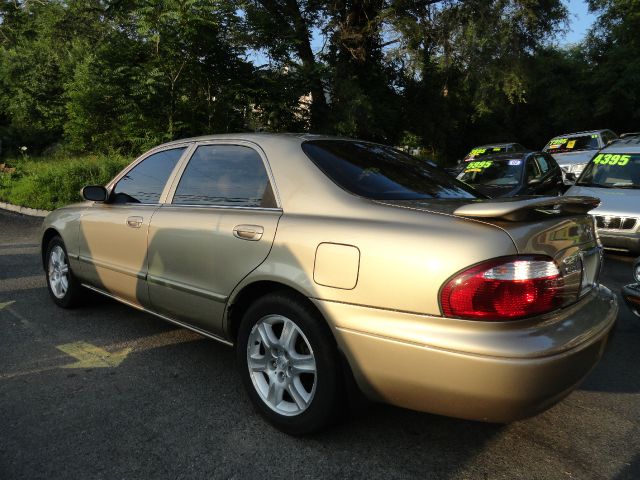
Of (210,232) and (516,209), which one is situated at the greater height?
(516,209)

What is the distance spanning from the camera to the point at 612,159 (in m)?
8.17

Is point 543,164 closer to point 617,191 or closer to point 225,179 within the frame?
point 617,191

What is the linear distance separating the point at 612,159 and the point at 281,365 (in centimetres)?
755

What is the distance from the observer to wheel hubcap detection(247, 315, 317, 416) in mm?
2605

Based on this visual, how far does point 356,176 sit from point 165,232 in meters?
1.39

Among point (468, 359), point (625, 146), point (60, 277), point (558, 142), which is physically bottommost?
point (60, 277)

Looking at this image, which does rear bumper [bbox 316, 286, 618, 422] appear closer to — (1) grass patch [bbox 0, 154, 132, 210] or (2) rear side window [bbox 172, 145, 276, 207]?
(2) rear side window [bbox 172, 145, 276, 207]

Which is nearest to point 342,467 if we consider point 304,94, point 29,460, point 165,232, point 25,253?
point 29,460

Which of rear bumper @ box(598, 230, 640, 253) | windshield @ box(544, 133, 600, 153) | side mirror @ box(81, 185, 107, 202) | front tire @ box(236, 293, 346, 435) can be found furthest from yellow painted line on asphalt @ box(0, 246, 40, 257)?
windshield @ box(544, 133, 600, 153)

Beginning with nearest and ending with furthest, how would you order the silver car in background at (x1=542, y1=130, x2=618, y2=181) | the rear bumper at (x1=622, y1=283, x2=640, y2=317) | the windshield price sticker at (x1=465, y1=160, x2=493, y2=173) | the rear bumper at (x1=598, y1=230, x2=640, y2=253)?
1. the rear bumper at (x1=622, y1=283, x2=640, y2=317)
2. the rear bumper at (x1=598, y1=230, x2=640, y2=253)
3. the windshield price sticker at (x1=465, y1=160, x2=493, y2=173)
4. the silver car in background at (x1=542, y1=130, x2=618, y2=181)

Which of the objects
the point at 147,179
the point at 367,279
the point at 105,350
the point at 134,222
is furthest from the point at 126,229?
the point at 367,279

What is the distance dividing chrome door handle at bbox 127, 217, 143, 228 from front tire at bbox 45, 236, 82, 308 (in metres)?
1.21

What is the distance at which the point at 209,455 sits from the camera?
97.8 inches

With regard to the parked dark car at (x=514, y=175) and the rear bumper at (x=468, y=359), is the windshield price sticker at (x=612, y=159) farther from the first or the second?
the rear bumper at (x=468, y=359)
